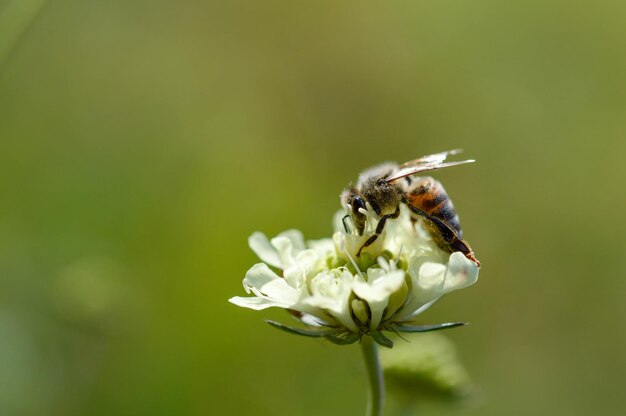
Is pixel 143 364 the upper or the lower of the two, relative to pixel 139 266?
lower

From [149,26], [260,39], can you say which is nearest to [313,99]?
[260,39]

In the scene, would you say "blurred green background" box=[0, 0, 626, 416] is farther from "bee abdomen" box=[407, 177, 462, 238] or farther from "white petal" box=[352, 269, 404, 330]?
"white petal" box=[352, 269, 404, 330]

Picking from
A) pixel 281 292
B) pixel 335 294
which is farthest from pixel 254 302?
pixel 335 294

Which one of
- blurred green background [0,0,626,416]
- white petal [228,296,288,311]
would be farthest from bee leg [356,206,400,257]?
blurred green background [0,0,626,416]

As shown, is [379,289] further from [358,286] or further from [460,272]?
[460,272]

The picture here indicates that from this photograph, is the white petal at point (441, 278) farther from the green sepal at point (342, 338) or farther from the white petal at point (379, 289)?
the green sepal at point (342, 338)

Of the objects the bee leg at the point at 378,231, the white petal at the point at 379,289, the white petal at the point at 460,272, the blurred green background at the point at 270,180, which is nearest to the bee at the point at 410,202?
the bee leg at the point at 378,231

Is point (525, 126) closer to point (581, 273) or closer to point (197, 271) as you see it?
point (581, 273)
